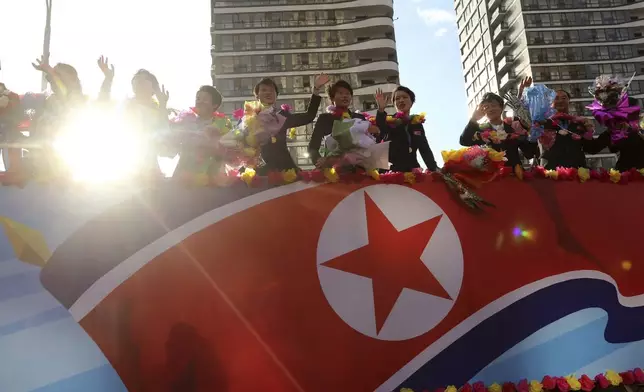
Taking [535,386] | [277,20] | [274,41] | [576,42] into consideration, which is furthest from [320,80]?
[576,42]

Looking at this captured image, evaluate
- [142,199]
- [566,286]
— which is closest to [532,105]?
[566,286]

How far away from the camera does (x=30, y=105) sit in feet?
10.5

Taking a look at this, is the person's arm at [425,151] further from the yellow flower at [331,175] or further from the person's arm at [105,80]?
the person's arm at [105,80]

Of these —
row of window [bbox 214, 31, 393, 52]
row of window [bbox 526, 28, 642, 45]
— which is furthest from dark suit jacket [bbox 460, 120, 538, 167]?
row of window [bbox 526, 28, 642, 45]

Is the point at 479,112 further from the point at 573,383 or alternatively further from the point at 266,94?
the point at 573,383

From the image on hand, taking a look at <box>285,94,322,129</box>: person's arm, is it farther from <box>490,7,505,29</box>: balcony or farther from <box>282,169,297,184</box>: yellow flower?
<box>490,7,505,29</box>: balcony

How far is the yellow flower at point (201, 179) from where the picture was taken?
264cm

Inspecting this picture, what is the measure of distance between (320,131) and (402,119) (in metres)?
0.70

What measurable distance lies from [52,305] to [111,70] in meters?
1.85

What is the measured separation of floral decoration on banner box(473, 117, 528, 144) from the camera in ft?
12.8

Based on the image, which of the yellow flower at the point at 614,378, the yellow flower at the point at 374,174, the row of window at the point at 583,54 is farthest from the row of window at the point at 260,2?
the yellow flower at the point at 614,378

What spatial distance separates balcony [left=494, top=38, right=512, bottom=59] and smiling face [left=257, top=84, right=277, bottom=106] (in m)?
48.6

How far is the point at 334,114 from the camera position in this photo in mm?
3682

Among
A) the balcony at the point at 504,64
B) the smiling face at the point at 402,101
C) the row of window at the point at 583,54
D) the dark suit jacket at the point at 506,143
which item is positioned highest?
the balcony at the point at 504,64
